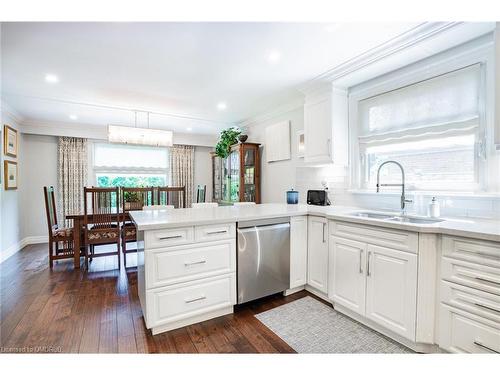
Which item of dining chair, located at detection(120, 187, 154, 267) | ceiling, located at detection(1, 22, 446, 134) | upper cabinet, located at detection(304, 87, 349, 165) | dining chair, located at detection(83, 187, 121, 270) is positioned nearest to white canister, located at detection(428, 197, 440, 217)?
upper cabinet, located at detection(304, 87, 349, 165)

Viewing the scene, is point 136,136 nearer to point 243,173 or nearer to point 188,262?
point 243,173

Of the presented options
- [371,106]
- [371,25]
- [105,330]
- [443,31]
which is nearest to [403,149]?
[371,106]

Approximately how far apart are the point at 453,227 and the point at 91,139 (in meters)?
6.07

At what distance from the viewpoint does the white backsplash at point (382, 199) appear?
1.86m

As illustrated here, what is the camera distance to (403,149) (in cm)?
243

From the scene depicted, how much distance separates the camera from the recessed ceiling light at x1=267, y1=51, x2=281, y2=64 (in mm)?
2219

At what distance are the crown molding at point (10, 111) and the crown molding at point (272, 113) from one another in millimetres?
3778

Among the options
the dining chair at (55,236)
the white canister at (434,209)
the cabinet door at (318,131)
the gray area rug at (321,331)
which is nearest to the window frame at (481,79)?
the white canister at (434,209)

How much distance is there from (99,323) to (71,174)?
4.03m

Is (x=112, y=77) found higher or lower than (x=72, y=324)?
higher

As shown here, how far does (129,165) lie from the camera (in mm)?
5508

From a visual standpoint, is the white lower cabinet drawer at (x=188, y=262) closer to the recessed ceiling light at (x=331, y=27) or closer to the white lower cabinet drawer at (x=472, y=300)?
the white lower cabinet drawer at (x=472, y=300)

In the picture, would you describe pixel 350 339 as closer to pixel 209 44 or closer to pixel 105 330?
pixel 105 330

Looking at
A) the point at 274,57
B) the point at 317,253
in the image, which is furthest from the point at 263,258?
the point at 274,57
